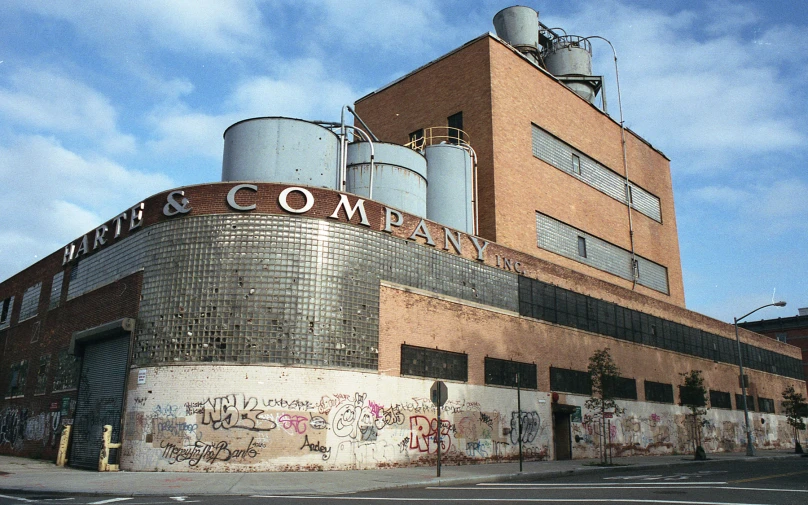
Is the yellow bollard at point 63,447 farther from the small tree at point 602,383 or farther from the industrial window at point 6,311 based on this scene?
the small tree at point 602,383

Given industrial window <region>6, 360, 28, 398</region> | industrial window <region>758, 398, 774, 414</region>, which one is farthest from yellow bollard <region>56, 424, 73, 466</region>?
industrial window <region>758, 398, 774, 414</region>

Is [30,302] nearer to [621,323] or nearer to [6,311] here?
[6,311]

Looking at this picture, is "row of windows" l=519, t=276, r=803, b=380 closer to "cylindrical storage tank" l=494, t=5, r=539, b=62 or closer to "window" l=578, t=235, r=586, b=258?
"window" l=578, t=235, r=586, b=258

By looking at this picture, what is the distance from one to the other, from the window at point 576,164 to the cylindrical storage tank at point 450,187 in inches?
359

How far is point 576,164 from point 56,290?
29.5m

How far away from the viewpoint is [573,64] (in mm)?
43094

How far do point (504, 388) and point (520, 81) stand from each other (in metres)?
18.0

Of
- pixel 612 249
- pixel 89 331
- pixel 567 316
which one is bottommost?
pixel 89 331

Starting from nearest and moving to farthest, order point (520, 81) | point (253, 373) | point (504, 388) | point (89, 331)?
point (253, 373), point (89, 331), point (504, 388), point (520, 81)

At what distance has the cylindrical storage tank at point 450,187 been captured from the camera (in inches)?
1202

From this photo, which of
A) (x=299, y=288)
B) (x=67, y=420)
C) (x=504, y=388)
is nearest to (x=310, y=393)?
(x=299, y=288)

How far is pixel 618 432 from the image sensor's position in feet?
107

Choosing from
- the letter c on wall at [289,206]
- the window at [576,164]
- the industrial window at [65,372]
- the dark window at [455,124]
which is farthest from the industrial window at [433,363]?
the window at [576,164]

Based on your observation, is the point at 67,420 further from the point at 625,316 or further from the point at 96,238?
the point at 625,316
